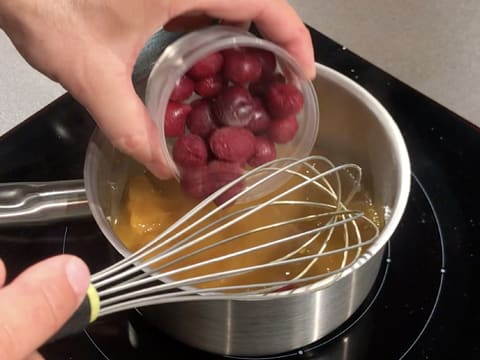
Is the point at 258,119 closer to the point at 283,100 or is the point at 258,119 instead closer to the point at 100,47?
the point at 283,100

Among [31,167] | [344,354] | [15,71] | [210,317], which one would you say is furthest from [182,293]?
[15,71]

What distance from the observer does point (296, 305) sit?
1.34 feet

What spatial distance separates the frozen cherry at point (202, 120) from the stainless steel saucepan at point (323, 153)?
0.24 feet

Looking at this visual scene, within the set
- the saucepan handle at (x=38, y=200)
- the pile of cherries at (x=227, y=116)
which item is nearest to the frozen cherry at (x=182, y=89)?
the pile of cherries at (x=227, y=116)

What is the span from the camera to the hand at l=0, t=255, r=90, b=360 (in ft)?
0.86

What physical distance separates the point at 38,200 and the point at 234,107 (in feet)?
0.61

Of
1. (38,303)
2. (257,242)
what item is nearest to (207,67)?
(257,242)

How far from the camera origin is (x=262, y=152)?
49cm

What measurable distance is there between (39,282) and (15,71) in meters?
0.47

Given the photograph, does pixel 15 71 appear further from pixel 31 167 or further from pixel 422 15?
pixel 422 15

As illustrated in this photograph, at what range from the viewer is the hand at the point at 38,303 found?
26 cm

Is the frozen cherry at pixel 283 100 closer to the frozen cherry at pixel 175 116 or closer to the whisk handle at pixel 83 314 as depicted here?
the frozen cherry at pixel 175 116

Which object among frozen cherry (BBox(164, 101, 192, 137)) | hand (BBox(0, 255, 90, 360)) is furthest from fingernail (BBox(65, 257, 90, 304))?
frozen cherry (BBox(164, 101, 192, 137))

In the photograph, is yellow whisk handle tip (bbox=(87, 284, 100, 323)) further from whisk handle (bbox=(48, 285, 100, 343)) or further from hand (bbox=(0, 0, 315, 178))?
hand (bbox=(0, 0, 315, 178))
